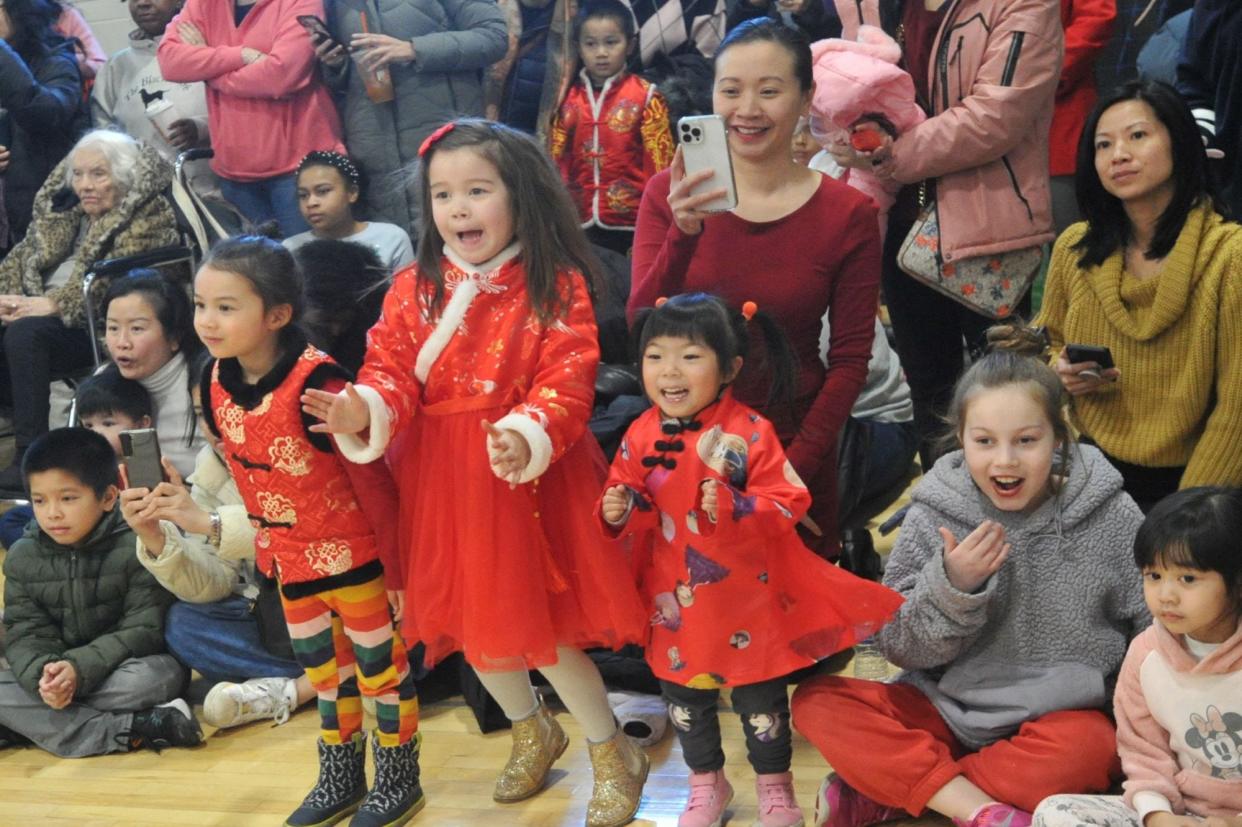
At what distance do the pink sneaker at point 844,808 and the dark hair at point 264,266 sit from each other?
124cm

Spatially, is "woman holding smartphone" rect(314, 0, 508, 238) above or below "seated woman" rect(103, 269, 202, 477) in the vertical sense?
above

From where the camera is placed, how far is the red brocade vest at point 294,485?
253cm

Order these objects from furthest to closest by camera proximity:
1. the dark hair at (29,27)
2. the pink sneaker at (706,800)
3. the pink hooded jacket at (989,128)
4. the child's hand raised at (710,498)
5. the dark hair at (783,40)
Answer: the dark hair at (29,27), the pink hooded jacket at (989,128), the dark hair at (783,40), the pink sneaker at (706,800), the child's hand raised at (710,498)

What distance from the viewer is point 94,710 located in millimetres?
3178

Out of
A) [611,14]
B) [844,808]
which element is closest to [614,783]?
[844,808]

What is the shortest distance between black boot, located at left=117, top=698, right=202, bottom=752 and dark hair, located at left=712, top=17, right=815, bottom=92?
1765 mm

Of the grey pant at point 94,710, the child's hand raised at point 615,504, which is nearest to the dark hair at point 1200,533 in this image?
the child's hand raised at point 615,504

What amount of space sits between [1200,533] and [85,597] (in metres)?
2.33

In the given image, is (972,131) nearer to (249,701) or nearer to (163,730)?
(249,701)

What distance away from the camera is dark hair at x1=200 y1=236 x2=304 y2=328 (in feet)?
8.41

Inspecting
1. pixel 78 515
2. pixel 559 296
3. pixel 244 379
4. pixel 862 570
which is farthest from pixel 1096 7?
pixel 78 515

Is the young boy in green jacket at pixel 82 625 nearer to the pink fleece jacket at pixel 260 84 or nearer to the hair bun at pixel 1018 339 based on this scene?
the pink fleece jacket at pixel 260 84

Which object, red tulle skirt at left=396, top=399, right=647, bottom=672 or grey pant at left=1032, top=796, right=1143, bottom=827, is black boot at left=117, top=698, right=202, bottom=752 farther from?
grey pant at left=1032, top=796, right=1143, bottom=827

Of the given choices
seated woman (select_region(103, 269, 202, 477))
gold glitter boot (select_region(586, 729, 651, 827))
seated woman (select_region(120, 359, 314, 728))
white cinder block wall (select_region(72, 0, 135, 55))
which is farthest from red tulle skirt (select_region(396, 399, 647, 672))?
white cinder block wall (select_region(72, 0, 135, 55))
